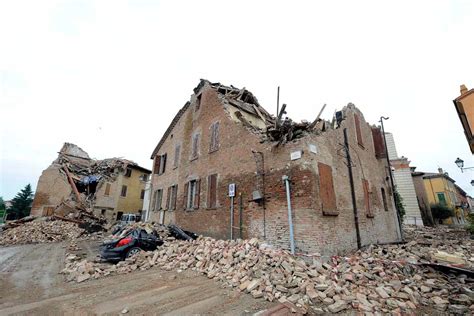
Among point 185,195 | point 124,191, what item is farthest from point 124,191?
point 185,195

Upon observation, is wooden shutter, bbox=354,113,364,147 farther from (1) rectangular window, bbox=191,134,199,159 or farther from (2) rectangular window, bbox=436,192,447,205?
(2) rectangular window, bbox=436,192,447,205

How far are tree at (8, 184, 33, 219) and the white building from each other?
44.8 m

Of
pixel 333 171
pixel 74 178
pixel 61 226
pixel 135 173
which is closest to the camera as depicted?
pixel 333 171

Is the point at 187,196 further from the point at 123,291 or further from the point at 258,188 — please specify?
the point at 123,291

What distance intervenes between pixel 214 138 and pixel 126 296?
827 cm

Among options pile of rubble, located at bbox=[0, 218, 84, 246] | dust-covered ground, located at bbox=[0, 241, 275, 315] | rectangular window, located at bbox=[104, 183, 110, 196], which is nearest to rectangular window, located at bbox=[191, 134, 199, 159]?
dust-covered ground, located at bbox=[0, 241, 275, 315]

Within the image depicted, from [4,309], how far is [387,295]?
781cm

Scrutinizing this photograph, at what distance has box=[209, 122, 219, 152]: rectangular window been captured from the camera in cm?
1151

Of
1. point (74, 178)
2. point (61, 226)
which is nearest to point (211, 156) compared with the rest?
point (61, 226)

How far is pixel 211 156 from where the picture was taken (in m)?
11.6

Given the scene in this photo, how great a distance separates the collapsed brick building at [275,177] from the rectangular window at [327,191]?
0.04 meters

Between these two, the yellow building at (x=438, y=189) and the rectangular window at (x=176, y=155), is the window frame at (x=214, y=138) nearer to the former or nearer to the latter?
the rectangular window at (x=176, y=155)

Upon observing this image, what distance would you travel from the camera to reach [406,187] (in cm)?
1995

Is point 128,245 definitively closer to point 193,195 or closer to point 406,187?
point 193,195
